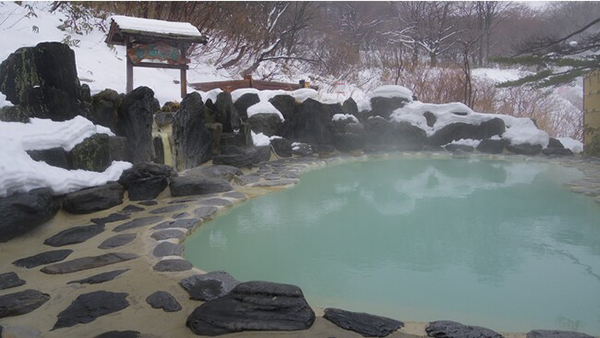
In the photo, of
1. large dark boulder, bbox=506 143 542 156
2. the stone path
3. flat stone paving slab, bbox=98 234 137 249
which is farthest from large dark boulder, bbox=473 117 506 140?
flat stone paving slab, bbox=98 234 137 249

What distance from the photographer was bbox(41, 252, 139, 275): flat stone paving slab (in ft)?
7.64

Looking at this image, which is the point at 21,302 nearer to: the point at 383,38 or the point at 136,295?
the point at 136,295

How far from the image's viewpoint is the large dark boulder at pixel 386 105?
924 centimetres

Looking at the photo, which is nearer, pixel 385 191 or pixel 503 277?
pixel 503 277

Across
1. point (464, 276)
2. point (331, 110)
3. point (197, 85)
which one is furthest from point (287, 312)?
point (197, 85)

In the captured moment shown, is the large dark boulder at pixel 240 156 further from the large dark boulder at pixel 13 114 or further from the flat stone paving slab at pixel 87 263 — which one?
the flat stone paving slab at pixel 87 263

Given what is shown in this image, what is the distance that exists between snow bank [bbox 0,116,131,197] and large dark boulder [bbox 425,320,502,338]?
2916mm

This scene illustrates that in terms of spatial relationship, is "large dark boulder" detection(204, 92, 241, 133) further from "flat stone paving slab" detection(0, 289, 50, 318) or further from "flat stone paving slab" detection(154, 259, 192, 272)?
"flat stone paving slab" detection(0, 289, 50, 318)

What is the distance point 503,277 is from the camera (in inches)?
97.0

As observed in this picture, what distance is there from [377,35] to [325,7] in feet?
11.7

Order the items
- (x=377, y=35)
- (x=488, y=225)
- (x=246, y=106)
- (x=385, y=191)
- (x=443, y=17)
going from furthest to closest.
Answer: (x=377, y=35) → (x=443, y=17) → (x=246, y=106) → (x=385, y=191) → (x=488, y=225)

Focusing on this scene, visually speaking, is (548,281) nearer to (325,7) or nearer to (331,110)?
(331,110)

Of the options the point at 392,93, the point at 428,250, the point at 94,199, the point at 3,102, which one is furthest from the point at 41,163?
the point at 392,93

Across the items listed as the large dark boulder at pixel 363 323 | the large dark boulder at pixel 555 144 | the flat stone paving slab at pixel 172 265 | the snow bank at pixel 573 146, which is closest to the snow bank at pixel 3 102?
Result: the flat stone paving slab at pixel 172 265
